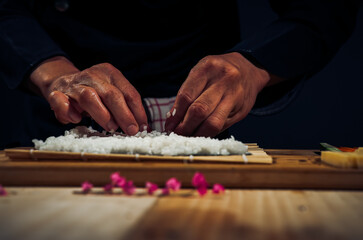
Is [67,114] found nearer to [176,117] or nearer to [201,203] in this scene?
[176,117]

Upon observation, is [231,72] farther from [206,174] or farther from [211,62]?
[206,174]

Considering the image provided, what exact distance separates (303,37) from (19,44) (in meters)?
0.87

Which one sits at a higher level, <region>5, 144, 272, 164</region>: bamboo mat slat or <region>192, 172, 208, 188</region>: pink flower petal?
<region>5, 144, 272, 164</region>: bamboo mat slat

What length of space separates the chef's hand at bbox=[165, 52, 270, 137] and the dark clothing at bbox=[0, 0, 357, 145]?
18cm

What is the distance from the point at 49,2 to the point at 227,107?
762mm

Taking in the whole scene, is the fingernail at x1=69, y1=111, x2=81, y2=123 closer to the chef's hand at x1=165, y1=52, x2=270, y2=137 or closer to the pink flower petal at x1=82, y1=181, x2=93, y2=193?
the chef's hand at x1=165, y1=52, x2=270, y2=137

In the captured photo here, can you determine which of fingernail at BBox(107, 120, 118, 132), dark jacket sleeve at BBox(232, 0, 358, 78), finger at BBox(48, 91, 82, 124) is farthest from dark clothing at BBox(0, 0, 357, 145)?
fingernail at BBox(107, 120, 118, 132)

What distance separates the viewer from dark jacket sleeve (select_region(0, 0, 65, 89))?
1.06 m

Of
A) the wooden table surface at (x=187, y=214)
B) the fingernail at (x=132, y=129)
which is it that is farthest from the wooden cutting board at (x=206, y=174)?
the fingernail at (x=132, y=129)

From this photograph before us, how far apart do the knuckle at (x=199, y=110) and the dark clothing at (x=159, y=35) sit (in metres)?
0.33

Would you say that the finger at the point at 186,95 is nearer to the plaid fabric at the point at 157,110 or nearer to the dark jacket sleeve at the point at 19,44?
the plaid fabric at the point at 157,110

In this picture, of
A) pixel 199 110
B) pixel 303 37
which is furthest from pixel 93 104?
pixel 303 37

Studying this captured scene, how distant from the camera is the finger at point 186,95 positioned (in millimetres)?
870

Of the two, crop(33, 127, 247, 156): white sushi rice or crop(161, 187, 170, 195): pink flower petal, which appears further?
crop(33, 127, 247, 156): white sushi rice
